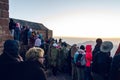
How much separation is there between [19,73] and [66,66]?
1152 centimetres

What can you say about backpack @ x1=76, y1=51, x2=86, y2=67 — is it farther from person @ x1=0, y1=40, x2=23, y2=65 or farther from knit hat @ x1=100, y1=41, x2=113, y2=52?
person @ x1=0, y1=40, x2=23, y2=65

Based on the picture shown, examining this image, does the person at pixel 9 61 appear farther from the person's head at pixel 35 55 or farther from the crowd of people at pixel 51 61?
the person's head at pixel 35 55

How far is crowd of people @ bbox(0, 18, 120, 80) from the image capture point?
3840 millimetres

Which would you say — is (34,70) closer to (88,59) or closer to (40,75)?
(40,75)

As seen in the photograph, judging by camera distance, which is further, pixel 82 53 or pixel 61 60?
pixel 61 60

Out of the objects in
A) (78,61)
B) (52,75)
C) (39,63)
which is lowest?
(52,75)

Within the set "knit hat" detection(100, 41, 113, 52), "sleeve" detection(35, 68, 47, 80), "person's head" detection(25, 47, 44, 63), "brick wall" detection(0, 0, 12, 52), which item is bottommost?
"sleeve" detection(35, 68, 47, 80)

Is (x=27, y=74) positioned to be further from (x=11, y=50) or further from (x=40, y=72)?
(x=11, y=50)

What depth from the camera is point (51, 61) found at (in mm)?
14453

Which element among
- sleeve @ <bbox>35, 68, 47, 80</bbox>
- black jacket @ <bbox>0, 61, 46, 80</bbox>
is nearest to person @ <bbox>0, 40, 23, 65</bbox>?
black jacket @ <bbox>0, 61, 46, 80</bbox>

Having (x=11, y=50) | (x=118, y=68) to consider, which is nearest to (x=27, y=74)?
(x=11, y=50)

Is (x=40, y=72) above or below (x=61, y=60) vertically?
above

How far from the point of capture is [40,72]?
12.7 feet

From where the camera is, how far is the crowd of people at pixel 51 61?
384cm
